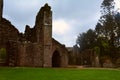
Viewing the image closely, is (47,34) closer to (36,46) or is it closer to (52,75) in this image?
(36,46)

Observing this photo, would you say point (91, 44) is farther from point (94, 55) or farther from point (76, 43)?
point (94, 55)

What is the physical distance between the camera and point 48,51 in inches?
1331

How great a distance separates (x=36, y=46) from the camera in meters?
33.5

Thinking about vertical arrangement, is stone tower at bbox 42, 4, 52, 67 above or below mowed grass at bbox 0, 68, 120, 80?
above

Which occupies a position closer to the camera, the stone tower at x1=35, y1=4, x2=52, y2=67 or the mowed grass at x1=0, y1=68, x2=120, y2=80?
the mowed grass at x1=0, y1=68, x2=120, y2=80

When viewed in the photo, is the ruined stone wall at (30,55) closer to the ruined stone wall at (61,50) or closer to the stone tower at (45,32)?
the stone tower at (45,32)

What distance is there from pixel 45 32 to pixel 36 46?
2.34 m

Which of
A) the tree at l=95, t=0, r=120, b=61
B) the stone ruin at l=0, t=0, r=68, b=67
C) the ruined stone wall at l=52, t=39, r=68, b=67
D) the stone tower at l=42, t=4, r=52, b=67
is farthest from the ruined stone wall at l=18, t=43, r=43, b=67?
the tree at l=95, t=0, r=120, b=61

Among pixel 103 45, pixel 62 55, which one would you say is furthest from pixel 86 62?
pixel 62 55

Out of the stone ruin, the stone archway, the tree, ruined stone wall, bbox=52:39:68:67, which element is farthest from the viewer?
the tree

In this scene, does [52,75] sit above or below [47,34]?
below

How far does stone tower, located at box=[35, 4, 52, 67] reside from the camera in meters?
33.6

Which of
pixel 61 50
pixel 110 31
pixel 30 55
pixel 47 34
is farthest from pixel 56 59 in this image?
pixel 110 31

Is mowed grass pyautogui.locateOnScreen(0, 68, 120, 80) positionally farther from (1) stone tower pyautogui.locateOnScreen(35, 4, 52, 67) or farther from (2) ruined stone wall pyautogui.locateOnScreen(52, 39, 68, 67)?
(2) ruined stone wall pyautogui.locateOnScreen(52, 39, 68, 67)
